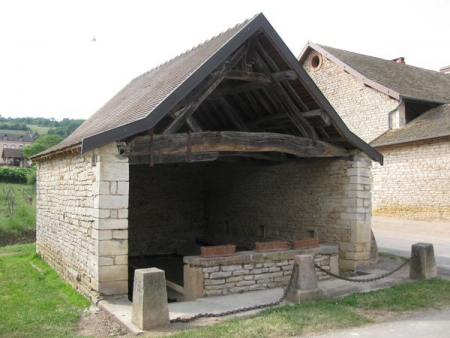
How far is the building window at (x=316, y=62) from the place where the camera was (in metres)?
22.7

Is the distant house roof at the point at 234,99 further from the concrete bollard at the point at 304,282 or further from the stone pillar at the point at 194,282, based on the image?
the concrete bollard at the point at 304,282

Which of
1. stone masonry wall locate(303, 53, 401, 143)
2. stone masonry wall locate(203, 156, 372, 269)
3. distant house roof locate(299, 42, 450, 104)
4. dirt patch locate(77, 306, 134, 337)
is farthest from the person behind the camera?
stone masonry wall locate(303, 53, 401, 143)

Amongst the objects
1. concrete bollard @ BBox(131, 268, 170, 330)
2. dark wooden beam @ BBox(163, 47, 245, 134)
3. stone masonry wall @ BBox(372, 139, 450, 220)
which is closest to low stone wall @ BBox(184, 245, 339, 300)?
concrete bollard @ BBox(131, 268, 170, 330)

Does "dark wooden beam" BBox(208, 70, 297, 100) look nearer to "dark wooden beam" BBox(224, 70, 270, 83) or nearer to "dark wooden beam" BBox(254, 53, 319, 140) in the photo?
"dark wooden beam" BBox(254, 53, 319, 140)

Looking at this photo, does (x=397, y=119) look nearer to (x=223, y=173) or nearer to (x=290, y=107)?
(x=223, y=173)

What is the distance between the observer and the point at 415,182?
16.5 metres

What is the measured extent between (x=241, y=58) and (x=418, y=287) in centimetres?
467

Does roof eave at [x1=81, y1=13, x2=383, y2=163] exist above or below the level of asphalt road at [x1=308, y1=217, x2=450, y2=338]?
above

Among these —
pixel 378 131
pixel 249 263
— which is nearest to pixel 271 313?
pixel 249 263

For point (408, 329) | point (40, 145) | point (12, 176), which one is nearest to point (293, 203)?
point (408, 329)

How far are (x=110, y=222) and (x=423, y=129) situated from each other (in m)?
13.9

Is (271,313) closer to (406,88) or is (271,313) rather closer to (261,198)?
(261,198)

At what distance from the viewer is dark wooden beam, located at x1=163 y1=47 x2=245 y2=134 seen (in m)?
6.97

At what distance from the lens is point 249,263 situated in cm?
719
